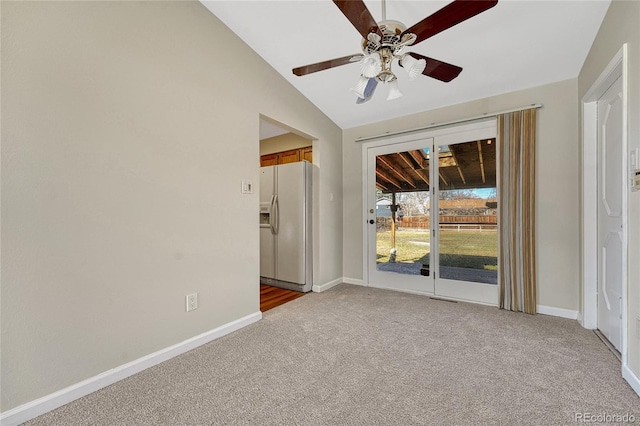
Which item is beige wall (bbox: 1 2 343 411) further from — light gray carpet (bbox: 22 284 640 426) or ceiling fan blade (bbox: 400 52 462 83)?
ceiling fan blade (bbox: 400 52 462 83)

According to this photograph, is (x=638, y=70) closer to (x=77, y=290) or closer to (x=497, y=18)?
(x=497, y=18)

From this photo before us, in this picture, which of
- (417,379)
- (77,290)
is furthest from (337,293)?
(77,290)

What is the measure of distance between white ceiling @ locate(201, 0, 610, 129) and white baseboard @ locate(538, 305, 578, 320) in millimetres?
2161

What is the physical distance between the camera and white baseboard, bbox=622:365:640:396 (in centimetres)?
153

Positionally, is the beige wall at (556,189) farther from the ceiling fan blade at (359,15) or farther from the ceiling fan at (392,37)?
the ceiling fan blade at (359,15)

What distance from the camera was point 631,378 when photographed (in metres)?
1.59

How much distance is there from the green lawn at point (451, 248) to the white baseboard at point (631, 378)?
1412 millimetres

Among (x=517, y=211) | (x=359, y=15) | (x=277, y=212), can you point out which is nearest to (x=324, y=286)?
(x=277, y=212)

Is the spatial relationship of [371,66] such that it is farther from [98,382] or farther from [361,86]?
[98,382]

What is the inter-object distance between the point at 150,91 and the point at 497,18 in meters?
2.67

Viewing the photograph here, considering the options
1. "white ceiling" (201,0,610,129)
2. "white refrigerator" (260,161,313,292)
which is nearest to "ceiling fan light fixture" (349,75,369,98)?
"white ceiling" (201,0,610,129)

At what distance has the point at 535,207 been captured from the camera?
276cm

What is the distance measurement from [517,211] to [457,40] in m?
1.78

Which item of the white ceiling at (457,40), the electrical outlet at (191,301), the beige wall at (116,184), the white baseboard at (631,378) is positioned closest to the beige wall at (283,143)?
the white ceiling at (457,40)
